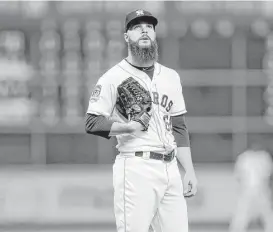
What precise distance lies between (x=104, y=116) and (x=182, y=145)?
1.77 ft

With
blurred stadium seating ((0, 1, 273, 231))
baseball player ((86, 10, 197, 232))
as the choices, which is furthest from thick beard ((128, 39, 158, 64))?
blurred stadium seating ((0, 1, 273, 231))

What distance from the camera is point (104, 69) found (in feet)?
46.1

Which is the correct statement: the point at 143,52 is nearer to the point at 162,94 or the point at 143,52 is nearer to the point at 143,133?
the point at 162,94

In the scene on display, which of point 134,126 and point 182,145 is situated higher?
point 134,126

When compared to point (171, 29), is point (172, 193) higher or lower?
lower

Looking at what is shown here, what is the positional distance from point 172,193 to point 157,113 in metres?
0.48

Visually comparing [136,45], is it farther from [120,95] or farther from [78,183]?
[78,183]

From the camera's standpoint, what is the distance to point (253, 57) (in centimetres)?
1427

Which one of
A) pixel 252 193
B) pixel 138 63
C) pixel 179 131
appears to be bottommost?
pixel 252 193

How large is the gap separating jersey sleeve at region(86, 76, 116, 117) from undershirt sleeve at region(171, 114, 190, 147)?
43cm

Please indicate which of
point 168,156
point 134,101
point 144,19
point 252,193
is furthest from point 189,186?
point 252,193

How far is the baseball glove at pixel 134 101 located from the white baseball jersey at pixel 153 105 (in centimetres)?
4

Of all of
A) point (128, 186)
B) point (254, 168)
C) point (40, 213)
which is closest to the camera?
point (128, 186)

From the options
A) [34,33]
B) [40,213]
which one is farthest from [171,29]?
[40,213]
